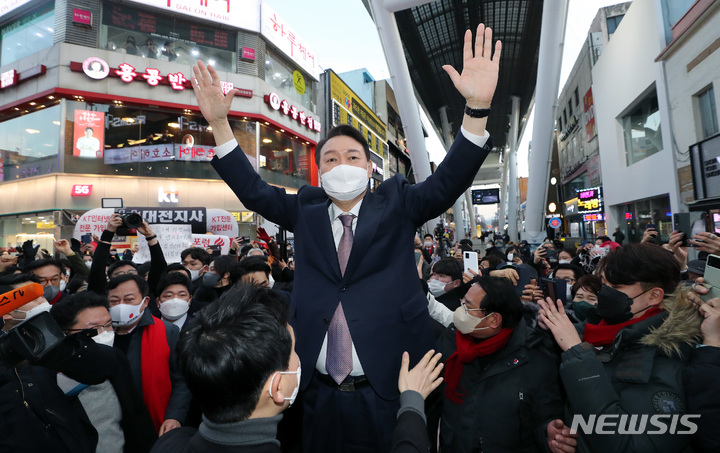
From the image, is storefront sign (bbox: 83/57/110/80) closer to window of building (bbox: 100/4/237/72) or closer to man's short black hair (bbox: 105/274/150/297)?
window of building (bbox: 100/4/237/72)

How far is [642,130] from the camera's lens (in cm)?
1496

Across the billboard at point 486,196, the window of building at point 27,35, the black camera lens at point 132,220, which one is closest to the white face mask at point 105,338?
the black camera lens at point 132,220

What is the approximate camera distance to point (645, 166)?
1409 centimetres

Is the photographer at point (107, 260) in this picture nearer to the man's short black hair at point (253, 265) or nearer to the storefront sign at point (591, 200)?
the man's short black hair at point (253, 265)

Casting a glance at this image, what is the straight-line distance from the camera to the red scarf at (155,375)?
2.47 metres

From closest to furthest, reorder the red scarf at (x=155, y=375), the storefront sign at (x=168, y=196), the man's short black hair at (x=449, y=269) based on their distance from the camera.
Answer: the red scarf at (x=155, y=375), the man's short black hair at (x=449, y=269), the storefront sign at (x=168, y=196)

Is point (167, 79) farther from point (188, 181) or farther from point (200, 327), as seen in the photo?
point (200, 327)

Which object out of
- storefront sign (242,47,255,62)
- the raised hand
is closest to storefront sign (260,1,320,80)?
storefront sign (242,47,255,62)

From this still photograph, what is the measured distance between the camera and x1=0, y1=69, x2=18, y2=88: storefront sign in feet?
57.8

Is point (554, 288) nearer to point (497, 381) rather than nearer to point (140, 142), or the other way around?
point (497, 381)

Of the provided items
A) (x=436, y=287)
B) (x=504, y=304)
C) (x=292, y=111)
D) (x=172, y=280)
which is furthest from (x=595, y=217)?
(x=172, y=280)

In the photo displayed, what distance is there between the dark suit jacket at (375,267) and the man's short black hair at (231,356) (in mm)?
290

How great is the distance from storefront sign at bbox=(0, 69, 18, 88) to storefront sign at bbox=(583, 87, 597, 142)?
2943cm

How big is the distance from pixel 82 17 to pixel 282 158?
37.5 ft
